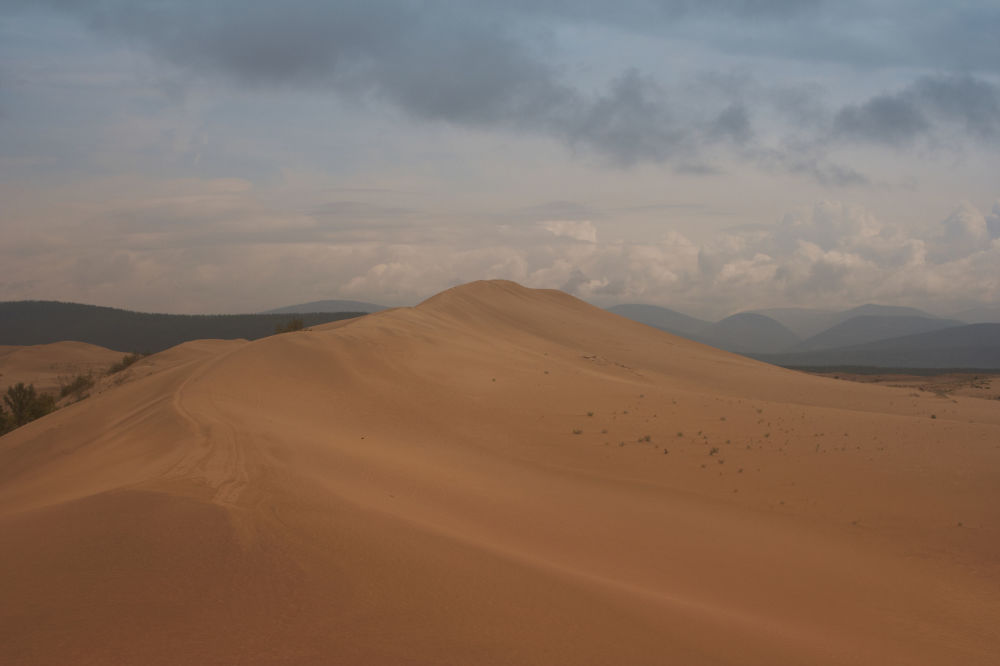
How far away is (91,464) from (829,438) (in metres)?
13.7

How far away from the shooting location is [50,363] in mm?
51469

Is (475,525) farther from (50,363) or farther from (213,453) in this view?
(50,363)

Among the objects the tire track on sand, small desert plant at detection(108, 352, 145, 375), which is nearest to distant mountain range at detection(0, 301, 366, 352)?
small desert plant at detection(108, 352, 145, 375)

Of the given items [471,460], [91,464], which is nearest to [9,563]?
[91,464]

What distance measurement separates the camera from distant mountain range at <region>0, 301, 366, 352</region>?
277ft

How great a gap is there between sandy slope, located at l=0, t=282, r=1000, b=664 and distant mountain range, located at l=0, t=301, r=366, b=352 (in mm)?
69139

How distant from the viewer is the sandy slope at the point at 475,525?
4.45m

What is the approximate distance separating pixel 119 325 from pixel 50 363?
147 ft

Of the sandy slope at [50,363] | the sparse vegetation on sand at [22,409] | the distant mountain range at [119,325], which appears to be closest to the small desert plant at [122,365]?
the sparse vegetation on sand at [22,409]

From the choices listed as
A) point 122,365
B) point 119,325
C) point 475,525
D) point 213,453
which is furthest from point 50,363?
point 475,525

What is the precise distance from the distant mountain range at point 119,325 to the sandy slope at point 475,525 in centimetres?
6914

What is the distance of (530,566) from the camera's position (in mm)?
5816

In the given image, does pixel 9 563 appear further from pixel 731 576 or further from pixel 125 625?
pixel 731 576

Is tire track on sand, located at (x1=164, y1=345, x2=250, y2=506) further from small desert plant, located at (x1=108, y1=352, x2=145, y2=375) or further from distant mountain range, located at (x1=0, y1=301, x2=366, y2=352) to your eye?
distant mountain range, located at (x1=0, y1=301, x2=366, y2=352)
